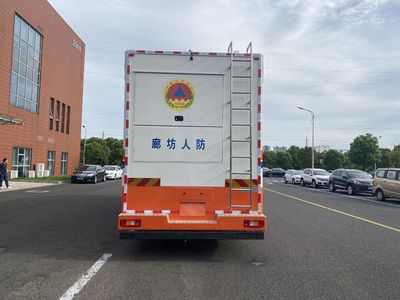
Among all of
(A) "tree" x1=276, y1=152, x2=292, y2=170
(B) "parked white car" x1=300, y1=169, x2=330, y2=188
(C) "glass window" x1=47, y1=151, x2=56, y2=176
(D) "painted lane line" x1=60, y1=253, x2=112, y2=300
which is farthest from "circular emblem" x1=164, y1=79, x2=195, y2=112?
(A) "tree" x1=276, y1=152, x2=292, y2=170

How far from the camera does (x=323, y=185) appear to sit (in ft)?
101

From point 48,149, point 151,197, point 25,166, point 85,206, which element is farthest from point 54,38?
point 151,197

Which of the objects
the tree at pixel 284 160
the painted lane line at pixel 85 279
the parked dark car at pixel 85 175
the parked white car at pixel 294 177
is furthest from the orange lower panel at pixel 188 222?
the tree at pixel 284 160

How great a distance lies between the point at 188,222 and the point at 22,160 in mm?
30083

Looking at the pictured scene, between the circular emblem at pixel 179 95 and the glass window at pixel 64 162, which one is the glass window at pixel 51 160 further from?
the circular emblem at pixel 179 95

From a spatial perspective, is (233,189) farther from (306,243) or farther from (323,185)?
(323,185)

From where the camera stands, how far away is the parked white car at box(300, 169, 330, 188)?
30.7 m

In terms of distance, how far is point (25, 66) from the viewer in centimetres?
3253

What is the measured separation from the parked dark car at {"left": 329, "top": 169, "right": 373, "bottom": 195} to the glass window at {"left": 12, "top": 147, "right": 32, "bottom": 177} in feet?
79.4

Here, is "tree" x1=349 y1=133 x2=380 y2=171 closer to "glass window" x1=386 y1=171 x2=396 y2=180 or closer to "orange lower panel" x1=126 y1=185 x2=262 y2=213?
"glass window" x1=386 y1=171 x2=396 y2=180

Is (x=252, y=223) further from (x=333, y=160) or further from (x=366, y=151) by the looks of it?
(x=333, y=160)

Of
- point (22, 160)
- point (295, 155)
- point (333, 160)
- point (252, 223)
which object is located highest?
point (295, 155)

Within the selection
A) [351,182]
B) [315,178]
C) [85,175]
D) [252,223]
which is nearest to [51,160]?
[85,175]

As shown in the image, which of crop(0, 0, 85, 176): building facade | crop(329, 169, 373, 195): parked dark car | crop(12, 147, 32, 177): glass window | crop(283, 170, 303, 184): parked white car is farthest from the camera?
crop(283, 170, 303, 184): parked white car
